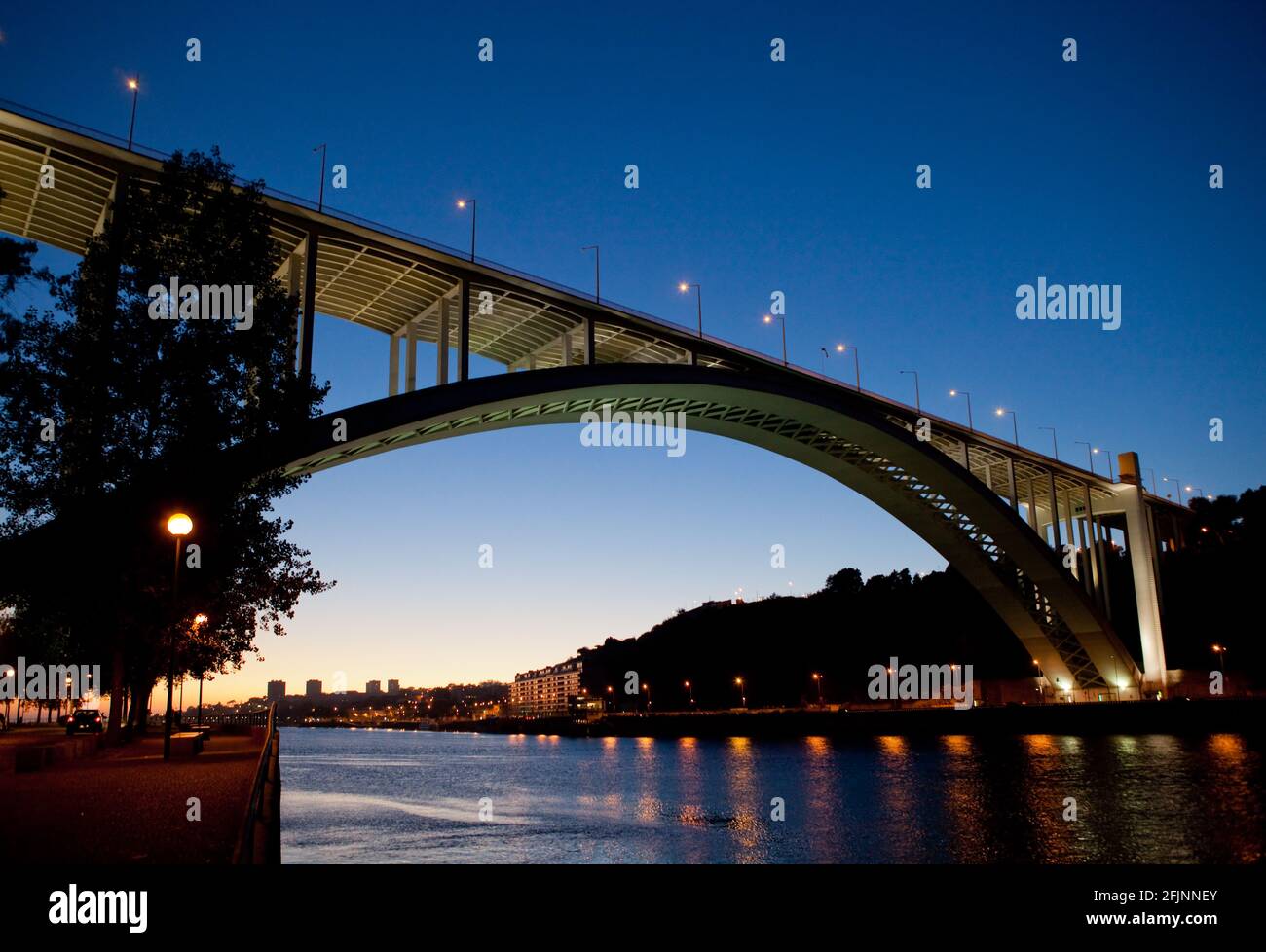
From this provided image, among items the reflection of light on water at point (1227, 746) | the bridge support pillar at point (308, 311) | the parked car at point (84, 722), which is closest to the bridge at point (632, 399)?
the bridge support pillar at point (308, 311)

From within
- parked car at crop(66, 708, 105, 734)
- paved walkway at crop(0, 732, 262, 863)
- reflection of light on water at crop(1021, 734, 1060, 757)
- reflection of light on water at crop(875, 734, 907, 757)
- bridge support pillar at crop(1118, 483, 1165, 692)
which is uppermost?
bridge support pillar at crop(1118, 483, 1165, 692)

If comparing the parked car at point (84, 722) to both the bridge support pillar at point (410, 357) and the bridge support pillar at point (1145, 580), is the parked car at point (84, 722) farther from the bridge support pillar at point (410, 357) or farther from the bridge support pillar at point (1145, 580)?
the bridge support pillar at point (1145, 580)

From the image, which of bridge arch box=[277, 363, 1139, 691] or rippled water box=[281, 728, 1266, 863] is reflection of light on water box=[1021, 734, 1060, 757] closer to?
rippled water box=[281, 728, 1266, 863]

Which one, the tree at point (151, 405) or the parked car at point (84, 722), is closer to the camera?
the tree at point (151, 405)

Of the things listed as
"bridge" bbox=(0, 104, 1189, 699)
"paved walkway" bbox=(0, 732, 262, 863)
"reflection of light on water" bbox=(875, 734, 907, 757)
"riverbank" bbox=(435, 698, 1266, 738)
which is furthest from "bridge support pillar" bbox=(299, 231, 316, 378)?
"riverbank" bbox=(435, 698, 1266, 738)
